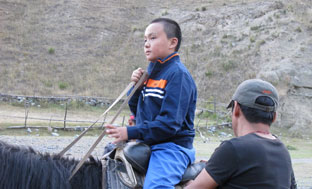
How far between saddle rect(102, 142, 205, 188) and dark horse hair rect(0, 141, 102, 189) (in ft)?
0.58

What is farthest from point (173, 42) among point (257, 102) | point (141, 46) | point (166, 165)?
point (141, 46)

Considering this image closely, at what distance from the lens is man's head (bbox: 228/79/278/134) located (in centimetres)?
203

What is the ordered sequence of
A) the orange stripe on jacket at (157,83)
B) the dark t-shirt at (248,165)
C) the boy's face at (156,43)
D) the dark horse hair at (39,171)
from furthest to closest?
the boy's face at (156,43), the orange stripe on jacket at (157,83), the dark horse hair at (39,171), the dark t-shirt at (248,165)

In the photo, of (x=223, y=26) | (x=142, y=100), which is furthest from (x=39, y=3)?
(x=142, y=100)

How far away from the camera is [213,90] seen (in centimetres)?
2775

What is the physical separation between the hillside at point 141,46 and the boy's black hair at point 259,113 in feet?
69.3

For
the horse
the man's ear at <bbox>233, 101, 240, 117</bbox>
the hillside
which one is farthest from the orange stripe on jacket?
the hillside

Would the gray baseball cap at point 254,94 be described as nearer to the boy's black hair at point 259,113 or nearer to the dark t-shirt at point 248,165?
the boy's black hair at point 259,113

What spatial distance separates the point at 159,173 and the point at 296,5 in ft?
114

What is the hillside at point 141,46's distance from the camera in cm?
2595

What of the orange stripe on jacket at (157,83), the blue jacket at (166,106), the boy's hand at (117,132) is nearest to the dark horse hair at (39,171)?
the boy's hand at (117,132)

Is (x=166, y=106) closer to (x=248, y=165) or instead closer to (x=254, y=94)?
(x=254, y=94)

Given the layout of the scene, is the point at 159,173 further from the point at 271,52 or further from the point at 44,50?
the point at 44,50

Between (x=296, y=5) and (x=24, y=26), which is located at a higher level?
(x=296, y=5)
